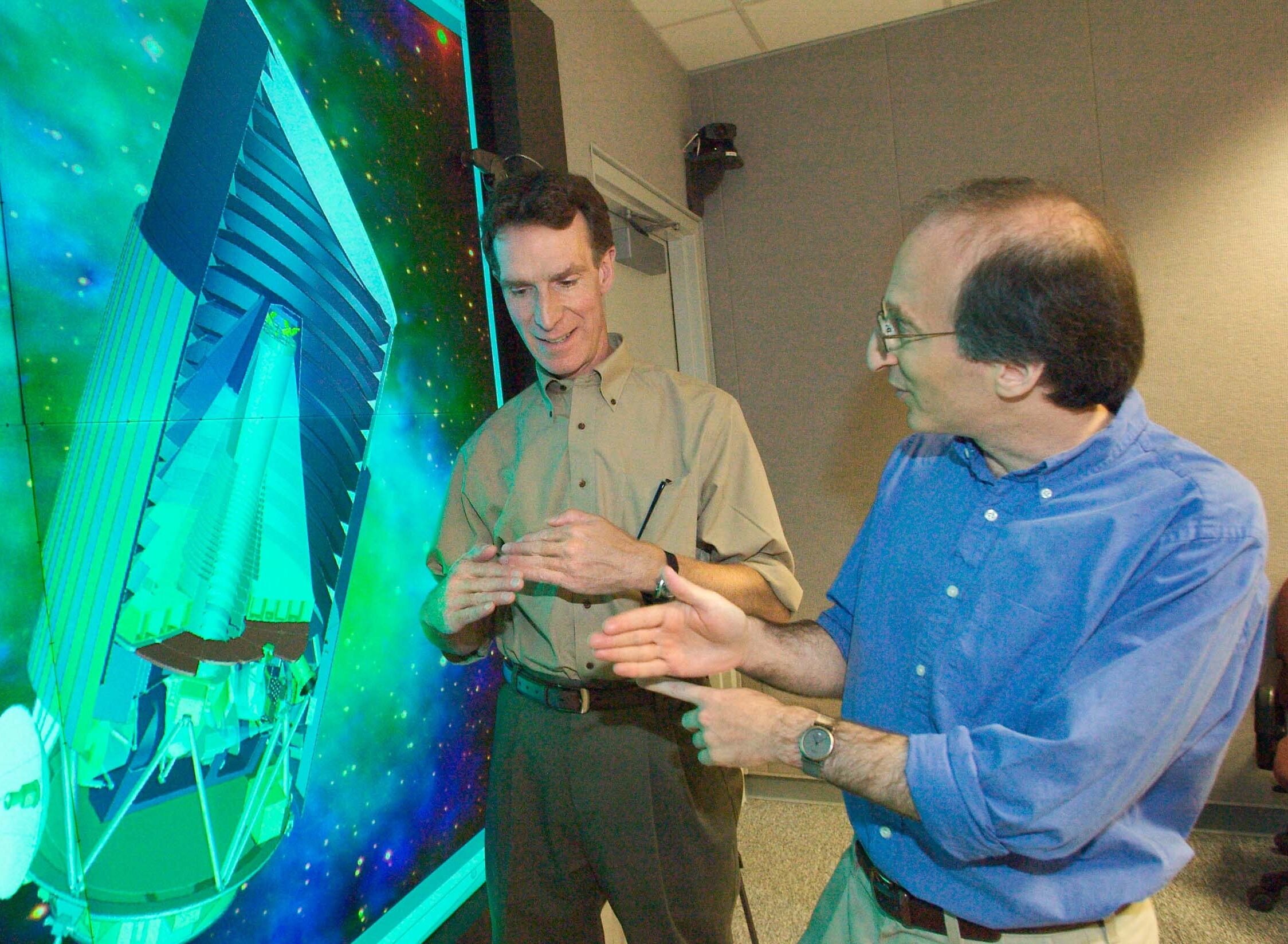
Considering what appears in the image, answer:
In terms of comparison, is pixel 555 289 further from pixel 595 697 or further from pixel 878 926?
pixel 878 926

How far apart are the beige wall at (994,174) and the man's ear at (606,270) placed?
2410 millimetres

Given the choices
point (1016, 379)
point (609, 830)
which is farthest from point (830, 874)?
point (1016, 379)

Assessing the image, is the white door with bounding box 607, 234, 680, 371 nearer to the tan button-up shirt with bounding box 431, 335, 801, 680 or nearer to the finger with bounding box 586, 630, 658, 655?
the tan button-up shirt with bounding box 431, 335, 801, 680

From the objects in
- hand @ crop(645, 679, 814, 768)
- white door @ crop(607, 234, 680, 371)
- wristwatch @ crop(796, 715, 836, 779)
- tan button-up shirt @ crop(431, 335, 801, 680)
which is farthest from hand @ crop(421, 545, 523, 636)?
white door @ crop(607, 234, 680, 371)

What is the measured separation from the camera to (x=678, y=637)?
131 cm

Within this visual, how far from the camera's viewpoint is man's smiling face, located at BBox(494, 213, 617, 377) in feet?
5.39

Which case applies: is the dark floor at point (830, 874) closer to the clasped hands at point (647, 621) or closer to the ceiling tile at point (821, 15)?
the clasped hands at point (647, 621)

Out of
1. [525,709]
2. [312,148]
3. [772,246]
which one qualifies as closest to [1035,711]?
[525,709]

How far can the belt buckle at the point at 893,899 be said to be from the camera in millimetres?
1201

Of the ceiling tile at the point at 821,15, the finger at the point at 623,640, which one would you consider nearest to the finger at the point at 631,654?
the finger at the point at 623,640

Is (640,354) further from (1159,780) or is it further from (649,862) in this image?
(1159,780)

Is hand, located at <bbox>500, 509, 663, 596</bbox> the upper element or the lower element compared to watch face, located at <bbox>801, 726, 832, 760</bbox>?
upper

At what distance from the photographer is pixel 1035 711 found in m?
1.05

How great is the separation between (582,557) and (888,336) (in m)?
0.62
